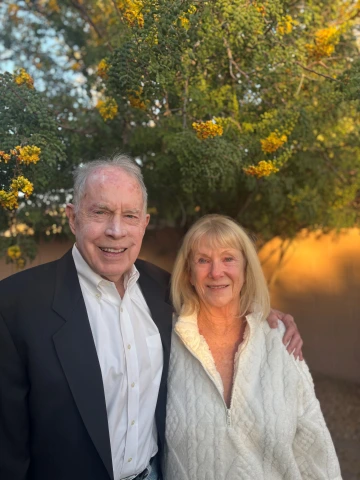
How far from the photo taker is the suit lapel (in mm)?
2162

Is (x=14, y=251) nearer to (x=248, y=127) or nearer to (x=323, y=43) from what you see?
(x=248, y=127)

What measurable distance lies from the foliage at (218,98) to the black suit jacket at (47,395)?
1620 millimetres

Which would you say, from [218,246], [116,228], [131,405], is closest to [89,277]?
[116,228]

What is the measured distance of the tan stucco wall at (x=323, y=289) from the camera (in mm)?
6230

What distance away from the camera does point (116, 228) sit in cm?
237

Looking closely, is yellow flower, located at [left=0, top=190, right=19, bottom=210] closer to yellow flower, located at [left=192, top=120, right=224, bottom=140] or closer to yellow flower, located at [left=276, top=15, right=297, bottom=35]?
yellow flower, located at [left=192, top=120, right=224, bottom=140]

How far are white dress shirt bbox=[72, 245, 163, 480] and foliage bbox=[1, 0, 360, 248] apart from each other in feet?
4.39

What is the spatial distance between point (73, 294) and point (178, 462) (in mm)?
919

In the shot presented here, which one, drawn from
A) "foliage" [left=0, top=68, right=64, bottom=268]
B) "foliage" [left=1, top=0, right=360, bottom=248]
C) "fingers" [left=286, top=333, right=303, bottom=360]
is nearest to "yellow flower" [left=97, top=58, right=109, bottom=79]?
"foliage" [left=1, top=0, right=360, bottom=248]

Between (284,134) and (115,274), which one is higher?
(284,134)

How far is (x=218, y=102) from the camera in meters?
3.88

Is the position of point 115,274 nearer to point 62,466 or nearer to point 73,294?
point 73,294

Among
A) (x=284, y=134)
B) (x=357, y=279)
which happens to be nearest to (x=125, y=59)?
(x=284, y=134)

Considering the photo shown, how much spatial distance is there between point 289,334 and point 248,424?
50cm
